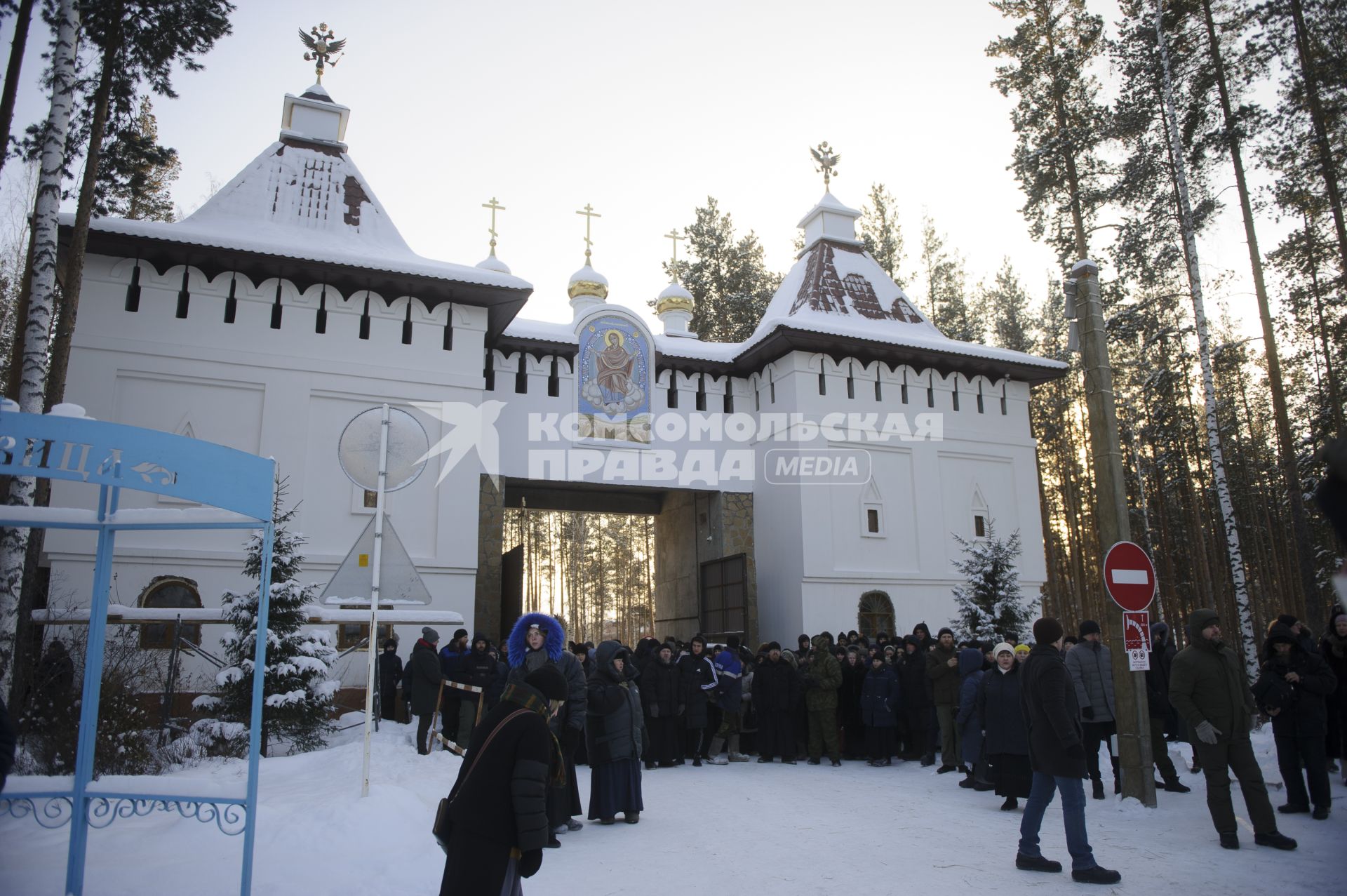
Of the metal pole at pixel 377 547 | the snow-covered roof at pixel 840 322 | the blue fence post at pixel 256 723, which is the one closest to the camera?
the blue fence post at pixel 256 723

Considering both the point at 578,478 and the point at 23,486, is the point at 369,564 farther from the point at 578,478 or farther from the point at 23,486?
the point at 578,478

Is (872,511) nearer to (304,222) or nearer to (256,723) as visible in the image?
(304,222)

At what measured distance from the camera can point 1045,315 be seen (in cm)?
2955

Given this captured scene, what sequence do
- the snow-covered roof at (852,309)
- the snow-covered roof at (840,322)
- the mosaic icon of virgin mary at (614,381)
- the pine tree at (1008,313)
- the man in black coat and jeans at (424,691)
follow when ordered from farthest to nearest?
1. the pine tree at (1008,313)
2. the snow-covered roof at (852,309)
3. the snow-covered roof at (840,322)
4. the mosaic icon of virgin mary at (614,381)
5. the man in black coat and jeans at (424,691)

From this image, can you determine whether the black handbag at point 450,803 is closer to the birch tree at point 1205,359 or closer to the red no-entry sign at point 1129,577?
the red no-entry sign at point 1129,577

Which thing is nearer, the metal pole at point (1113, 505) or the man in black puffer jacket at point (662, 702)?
the metal pole at point (1113, 505)

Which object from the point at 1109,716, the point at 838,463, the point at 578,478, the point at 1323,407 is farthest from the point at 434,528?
the point at 1323,407

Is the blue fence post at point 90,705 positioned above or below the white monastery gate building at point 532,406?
below

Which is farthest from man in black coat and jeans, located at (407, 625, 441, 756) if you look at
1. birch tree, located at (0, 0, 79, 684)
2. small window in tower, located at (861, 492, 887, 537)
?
small window in tower, located at (861, 492, 887, 537)

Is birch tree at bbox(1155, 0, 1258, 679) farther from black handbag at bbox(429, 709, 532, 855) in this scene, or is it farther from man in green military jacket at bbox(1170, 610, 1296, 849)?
black handbag at bbox(429, 709, 532, 855)

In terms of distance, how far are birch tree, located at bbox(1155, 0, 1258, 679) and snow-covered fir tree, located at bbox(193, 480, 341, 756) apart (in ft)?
44.0

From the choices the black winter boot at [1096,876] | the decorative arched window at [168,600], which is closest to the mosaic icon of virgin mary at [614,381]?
→ the decorative arched window at [168,600]

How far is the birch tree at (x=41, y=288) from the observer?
8656 millimetres

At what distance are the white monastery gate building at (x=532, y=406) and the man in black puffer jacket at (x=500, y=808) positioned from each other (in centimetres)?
1182
